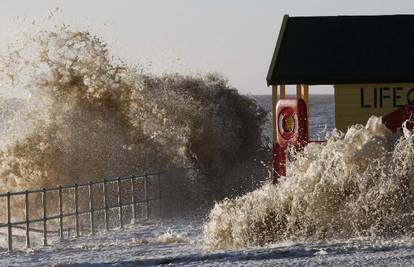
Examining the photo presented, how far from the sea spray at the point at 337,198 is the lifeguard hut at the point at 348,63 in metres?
3.15

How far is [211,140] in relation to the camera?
2877 centimetres

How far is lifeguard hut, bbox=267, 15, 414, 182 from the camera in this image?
19.0m

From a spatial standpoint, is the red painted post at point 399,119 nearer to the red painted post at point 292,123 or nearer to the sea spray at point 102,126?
the red painted post at point 292,123

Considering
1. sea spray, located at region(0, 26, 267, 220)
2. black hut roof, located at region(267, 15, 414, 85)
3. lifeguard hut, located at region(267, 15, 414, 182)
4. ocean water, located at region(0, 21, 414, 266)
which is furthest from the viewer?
sea spray, located at region(0, 26, 267, 220)

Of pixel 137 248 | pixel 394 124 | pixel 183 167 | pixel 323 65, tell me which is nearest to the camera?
pixel 137 248

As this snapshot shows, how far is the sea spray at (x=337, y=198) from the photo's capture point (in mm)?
14055

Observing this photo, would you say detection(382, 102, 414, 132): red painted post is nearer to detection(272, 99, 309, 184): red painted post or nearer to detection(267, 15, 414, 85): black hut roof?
detection(272, 99, 309, 184): red painted post

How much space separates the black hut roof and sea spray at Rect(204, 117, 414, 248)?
4305 mm

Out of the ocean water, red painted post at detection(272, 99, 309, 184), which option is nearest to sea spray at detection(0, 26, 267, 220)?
the ocean water

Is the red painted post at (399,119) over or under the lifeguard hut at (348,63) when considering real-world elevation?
under

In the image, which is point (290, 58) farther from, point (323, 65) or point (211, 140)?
point (211, 140)

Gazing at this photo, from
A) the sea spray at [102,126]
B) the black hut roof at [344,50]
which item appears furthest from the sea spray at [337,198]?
the sea spray at [102,126]

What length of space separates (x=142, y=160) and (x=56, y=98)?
3.21 m

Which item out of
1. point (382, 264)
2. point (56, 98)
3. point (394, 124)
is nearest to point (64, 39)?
point (56, 98)
